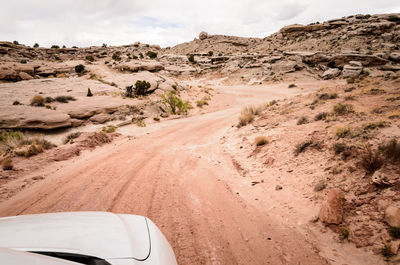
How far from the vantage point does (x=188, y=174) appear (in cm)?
609

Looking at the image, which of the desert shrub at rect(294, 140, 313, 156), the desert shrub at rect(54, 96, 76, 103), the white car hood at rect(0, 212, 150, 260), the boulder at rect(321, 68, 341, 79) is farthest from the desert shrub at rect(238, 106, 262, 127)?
the boulder at rect(321, 68, 341, 79)

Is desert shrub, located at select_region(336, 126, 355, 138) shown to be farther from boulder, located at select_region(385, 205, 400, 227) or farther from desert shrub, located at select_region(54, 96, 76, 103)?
desert shrub, located at select_region(54, 96, 76, 103)

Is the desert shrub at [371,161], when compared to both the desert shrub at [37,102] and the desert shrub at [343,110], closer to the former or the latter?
the desert shrub at [343,110]

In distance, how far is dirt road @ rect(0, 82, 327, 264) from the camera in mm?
3217

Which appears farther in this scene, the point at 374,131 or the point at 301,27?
the point at 301,27

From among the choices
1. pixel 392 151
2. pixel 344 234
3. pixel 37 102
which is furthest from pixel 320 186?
pixel 37 102

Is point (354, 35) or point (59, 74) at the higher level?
point (354, 35)

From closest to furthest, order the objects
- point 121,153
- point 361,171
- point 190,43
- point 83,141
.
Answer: point 361,171 → point 121,153 → point 83,141 → point 190,43

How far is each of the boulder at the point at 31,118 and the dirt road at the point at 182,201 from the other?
538 centimetres

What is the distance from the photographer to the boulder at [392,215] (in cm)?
293

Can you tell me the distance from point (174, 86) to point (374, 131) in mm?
22269

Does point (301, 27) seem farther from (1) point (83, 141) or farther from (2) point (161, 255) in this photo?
(2) point (161, 255)

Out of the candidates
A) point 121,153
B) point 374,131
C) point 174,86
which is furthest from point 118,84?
point 374,131

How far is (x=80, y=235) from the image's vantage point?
1632 millimetres
